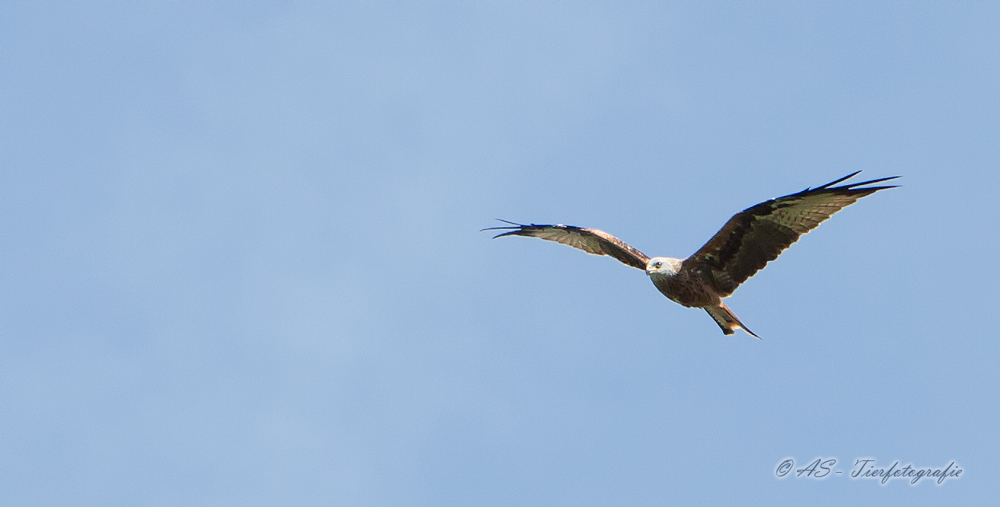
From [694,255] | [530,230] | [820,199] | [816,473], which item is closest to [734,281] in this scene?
[694,255]

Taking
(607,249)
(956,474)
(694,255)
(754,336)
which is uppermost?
(607,249)

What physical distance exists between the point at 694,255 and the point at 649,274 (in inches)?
22.6

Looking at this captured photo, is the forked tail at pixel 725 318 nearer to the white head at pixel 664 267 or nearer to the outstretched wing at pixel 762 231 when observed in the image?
the outstretched wing at pixel 762 231

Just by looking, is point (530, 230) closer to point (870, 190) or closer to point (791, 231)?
point (791, 231)

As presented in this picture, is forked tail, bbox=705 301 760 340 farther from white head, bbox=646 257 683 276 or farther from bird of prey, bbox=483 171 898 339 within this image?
white head, bbox=646 257 683 276

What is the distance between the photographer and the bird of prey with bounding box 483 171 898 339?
39.4 feet

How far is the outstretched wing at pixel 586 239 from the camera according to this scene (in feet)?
46.3

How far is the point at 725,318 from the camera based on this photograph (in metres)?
13.1

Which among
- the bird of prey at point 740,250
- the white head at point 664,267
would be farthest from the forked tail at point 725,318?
the white head at point 664,267

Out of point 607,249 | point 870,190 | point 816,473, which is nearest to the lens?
point 870,190

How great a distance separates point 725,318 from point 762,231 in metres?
1.17

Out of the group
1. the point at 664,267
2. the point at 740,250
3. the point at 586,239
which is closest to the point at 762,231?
the point at 740,250

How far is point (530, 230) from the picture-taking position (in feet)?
49.4

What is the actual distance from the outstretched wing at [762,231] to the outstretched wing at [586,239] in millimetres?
1219
